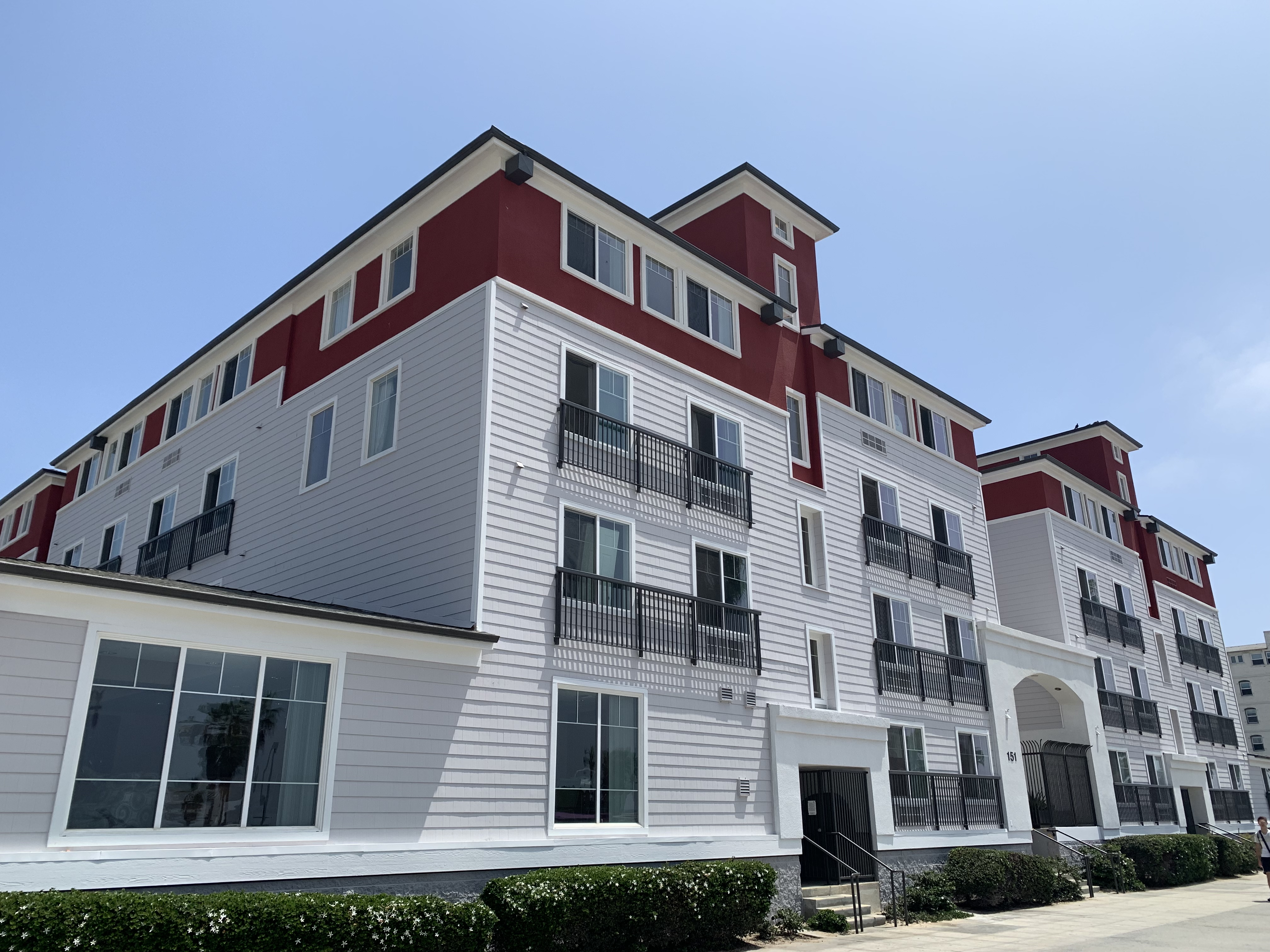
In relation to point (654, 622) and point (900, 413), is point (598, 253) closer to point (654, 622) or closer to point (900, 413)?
point (654, 622)

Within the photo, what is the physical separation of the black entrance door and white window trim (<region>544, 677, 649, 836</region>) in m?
5.40

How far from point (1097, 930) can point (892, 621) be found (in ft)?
28.2

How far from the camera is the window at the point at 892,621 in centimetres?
2450

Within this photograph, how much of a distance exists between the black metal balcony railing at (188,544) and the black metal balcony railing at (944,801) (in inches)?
644

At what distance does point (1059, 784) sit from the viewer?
94.2ft

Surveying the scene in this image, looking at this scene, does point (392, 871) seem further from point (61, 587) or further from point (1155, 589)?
point (1155, 589)

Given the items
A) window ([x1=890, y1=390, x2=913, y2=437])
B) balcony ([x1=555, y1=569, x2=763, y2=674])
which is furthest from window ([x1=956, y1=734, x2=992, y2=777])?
balcony ([x1=555, y1=569, x2=763, y2=674])

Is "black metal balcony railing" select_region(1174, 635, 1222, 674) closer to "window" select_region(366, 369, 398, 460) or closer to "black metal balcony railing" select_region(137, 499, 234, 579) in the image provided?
"window" select_region(366, 369, 398, 460)

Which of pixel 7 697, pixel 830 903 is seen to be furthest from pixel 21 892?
pixel 830 903

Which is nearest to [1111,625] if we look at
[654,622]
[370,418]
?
[654,622]

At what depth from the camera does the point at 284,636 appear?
12.8 metres

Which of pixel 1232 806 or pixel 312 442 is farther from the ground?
pixel 312 442

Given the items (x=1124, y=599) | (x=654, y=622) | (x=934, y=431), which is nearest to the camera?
(x=654, y=622)

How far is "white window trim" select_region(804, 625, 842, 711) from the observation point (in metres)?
21.7
